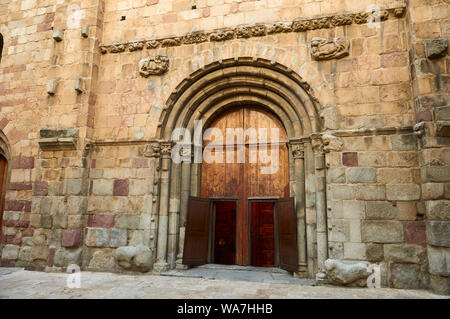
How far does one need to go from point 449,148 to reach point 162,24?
544cm

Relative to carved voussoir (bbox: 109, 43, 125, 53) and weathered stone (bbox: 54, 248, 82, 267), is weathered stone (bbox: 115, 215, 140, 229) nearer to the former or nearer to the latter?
weathered stone (bbox: 54, 248, 82, 267)

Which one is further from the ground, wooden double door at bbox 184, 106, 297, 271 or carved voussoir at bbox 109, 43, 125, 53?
carved voussoir at bbox 109, 43, 125, 53

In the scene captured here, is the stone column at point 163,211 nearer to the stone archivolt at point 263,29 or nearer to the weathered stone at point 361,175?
the stone archivolt at point 263,29

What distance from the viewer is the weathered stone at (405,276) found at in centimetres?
405

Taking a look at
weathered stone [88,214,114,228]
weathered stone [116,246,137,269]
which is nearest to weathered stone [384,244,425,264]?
weathered stone [116,246,137,269]

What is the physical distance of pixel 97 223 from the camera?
535 cm

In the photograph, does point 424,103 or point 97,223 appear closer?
point 424,103

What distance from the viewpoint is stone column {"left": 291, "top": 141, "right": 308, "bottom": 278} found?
4746 mm

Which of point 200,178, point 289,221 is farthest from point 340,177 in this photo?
point 200,178

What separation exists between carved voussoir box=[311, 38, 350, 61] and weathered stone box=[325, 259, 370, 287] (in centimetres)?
340

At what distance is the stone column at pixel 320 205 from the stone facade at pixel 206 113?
0.02m

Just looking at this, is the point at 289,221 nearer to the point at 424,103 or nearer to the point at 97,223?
the point at 424,103

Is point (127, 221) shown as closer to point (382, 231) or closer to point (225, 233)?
point (225, 233)

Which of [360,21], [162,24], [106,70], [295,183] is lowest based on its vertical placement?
[295,183]
